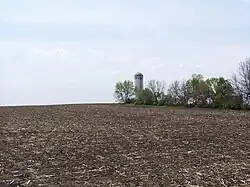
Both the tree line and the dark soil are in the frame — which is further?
the tree line

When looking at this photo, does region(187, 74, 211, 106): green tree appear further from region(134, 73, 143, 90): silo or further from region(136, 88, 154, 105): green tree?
region(134, 73, 143, 90): silo

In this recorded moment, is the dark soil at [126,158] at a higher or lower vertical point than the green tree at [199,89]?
lower

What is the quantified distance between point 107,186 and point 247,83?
48.0m

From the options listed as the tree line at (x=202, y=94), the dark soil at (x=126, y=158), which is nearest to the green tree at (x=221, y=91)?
the tree line at (x=202, y=94)

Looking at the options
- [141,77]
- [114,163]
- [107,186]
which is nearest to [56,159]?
[114,163]

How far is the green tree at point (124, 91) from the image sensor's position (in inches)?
3038

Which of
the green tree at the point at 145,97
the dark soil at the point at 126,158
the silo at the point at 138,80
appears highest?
the silo at the point at 138,80

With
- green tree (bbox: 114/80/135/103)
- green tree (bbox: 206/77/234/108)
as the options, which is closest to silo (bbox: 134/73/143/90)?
green tree (bbox: 114/80/135/103)

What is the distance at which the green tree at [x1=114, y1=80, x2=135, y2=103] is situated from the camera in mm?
77175

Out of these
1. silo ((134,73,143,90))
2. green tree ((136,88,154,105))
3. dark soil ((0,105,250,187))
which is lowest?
dark soil ((0,105,250,187))

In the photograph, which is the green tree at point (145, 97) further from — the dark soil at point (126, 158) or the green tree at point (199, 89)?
the dark soil at point (126, 158)

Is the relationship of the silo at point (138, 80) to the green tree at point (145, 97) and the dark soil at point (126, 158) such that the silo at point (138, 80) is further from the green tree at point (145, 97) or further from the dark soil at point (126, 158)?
the dark soil at point (126, 158)

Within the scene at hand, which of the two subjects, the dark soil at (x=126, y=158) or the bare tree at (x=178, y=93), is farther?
the bare tree at (x=178, y=93)

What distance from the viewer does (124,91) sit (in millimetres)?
78062
